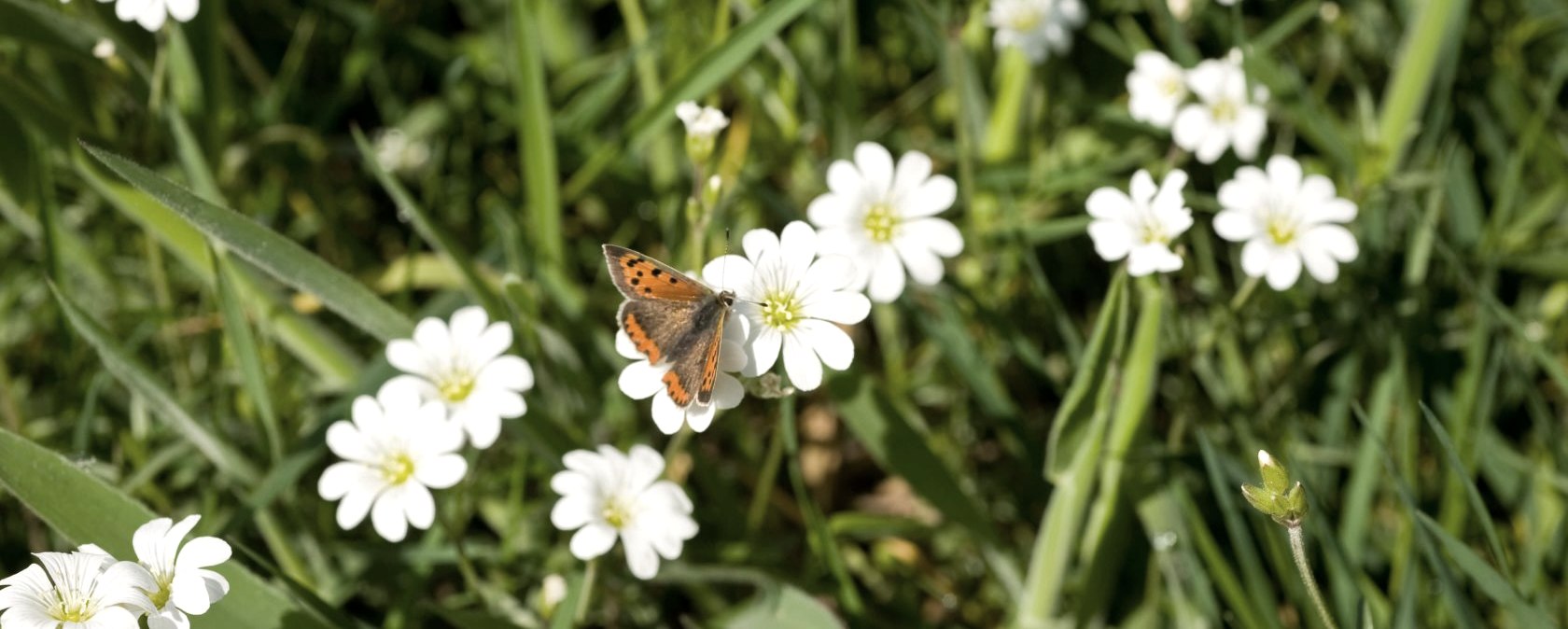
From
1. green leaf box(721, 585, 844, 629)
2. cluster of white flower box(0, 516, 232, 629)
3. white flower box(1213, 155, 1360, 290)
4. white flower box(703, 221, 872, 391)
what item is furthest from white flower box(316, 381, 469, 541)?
white flower box(1213, 155, 1360, 290)

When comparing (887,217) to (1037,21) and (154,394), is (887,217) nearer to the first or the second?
(1037,21)

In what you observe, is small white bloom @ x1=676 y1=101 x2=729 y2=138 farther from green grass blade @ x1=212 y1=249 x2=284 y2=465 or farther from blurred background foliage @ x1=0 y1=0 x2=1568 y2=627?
green grass blade @ x1=212 y1=249 x2=284 y2=465

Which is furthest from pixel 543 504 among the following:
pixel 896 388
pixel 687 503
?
pixel 896 388

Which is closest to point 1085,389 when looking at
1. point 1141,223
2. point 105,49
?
point 1141,223

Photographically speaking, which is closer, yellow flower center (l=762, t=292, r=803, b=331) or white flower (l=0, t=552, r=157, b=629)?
white flower (l=0, t=552, r=157, b=629)

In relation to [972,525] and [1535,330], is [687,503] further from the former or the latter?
[1535,330]

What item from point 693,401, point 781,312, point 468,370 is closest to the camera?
point 693,401
